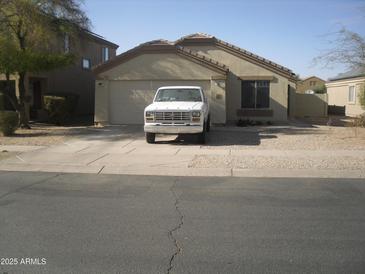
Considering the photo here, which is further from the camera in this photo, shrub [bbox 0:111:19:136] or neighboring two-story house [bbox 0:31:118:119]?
neighboring two-story house [bbox 0:31:118:119]

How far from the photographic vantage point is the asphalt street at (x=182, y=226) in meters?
4.93

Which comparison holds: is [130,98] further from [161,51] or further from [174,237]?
[174,237]

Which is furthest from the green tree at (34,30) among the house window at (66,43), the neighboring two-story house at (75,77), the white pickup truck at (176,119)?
the white pickup truck at (176,119)

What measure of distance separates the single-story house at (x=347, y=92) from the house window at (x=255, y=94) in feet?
35.3

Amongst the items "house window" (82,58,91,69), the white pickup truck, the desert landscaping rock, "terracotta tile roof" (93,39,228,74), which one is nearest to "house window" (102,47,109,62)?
"house window" (82,58,91,69)

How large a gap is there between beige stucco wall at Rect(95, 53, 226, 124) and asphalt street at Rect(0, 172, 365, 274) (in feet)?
39.9

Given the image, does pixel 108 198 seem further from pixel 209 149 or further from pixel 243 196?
pixel 209 149

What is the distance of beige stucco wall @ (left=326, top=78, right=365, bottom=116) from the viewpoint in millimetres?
32688

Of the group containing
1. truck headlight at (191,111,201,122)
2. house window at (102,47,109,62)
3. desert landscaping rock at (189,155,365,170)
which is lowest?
desert landscaping rock at (189,155,365,170)

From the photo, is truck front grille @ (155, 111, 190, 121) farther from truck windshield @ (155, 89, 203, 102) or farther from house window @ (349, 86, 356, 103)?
house window @ (349, 86, 356, 103)

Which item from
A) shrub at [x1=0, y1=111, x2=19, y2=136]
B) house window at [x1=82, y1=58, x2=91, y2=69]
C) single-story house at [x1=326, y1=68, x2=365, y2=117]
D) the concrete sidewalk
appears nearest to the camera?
the concrete sidewalk

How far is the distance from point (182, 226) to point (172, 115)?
861cm

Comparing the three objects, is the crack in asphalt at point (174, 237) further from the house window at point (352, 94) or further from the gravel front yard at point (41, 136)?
the house window at point (352, 94)

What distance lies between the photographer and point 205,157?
485 inches
